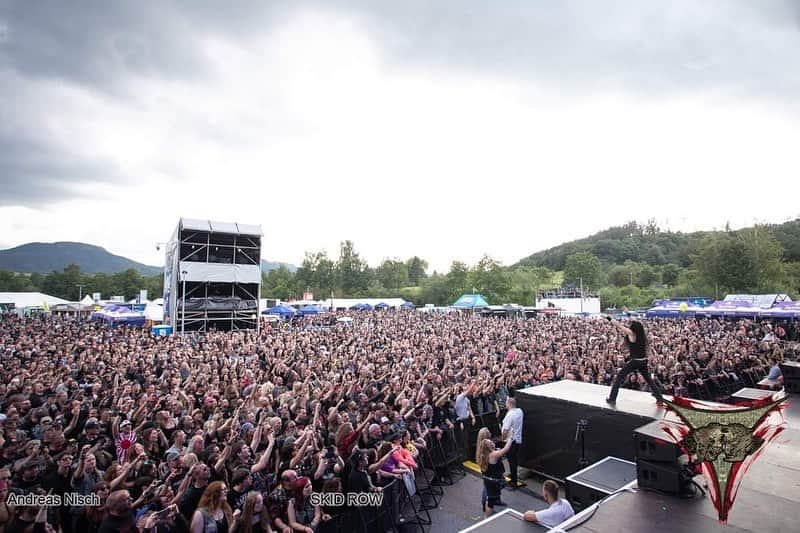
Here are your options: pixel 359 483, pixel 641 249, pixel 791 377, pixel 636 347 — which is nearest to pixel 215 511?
pixel 359 483

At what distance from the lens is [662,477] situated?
363 centimetres

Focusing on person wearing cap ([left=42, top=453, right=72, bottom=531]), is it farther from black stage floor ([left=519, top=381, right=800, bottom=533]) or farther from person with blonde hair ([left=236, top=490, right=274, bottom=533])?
black stage floor ([left=519, top=381, right=800, bottom=533])

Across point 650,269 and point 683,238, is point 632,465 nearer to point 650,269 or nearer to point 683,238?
point 650,269

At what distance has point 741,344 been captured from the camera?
13.7 metres

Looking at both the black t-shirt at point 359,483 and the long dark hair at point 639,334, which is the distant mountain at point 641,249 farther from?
the black t-shirt at point 359,483

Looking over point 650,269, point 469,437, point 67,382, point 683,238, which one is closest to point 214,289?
point 67,382

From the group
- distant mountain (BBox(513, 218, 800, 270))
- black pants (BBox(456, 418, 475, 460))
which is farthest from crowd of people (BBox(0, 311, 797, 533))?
distant mountain (BBox(513, 218, 800, 270))

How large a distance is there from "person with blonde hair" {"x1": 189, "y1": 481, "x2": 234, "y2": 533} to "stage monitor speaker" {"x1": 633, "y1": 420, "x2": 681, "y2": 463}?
3.72 m

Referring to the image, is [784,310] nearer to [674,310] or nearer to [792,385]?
[674,310]

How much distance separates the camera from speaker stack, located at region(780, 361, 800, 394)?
870 cm

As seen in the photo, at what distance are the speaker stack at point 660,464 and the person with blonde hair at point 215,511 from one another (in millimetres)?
3706

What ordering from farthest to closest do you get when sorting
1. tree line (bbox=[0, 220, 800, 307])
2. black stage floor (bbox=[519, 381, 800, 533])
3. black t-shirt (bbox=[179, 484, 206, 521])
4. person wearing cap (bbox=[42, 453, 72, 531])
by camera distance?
tree line (bbox=[0, 220, 800, 307]), person wearing cap (bbox=[42, 453, 72, 531]), black t-shirt (bbox=[179, 484, 206, 521]), black stage floor (bbox=[519, 381, 800, 533])

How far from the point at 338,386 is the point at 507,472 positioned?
347cm

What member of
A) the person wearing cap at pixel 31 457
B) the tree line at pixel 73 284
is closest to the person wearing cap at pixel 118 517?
the person wearing cap at pixel 31 457
